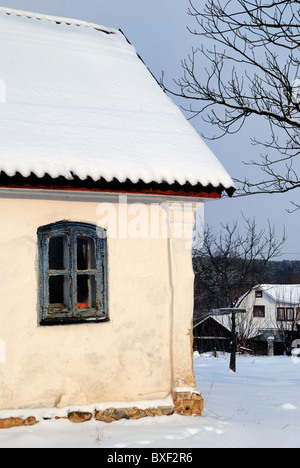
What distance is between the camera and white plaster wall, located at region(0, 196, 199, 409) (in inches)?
229

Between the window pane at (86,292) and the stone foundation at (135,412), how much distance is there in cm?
115

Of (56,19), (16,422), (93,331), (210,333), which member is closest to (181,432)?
(93,331)

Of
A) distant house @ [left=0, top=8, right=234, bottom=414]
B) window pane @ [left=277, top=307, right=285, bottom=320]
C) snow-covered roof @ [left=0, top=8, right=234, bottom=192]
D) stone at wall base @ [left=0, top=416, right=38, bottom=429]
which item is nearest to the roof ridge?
snow-covered roof @ [left=0, top=8, right=234, bottom=192]

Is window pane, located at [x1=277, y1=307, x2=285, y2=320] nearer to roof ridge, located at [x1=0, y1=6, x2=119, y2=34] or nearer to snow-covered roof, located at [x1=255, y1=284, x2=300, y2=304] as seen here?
snow-covered roof, located at [x1=255, y1=284, x2=300, y2=304]

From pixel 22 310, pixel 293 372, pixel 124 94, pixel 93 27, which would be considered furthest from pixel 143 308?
pixel 293 372

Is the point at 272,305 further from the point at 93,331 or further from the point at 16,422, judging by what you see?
the point at 16,422

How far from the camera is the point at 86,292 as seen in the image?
6.62 m

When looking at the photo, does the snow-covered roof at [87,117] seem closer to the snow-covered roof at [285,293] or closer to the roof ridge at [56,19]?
the roof ridge at [56,19]

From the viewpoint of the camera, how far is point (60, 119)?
6.59 metres

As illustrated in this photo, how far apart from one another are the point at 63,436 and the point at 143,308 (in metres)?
1.64

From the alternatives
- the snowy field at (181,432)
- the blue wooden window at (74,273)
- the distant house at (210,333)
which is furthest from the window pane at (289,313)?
the blue wooden window at (74,273)

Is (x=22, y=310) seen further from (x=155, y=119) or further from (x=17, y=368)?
(x=155, y=119)

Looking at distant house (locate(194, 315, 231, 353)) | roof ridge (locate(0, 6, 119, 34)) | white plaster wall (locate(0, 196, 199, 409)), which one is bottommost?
distant house (locate(194, 315, 231, 353))
